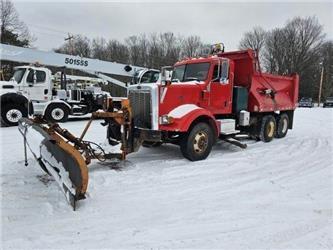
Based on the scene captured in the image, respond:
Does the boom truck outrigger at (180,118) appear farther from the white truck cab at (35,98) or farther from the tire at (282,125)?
the white truck cab at (35,98)

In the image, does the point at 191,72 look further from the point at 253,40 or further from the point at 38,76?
the point at 253,40

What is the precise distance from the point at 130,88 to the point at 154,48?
170 feet

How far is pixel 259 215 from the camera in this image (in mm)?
4129

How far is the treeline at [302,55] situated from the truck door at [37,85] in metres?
49.3

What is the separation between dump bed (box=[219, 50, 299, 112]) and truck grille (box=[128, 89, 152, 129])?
337cm

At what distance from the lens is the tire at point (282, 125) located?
10.5 m

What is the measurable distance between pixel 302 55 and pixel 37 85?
5563 cm

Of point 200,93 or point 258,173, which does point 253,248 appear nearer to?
point 258,173

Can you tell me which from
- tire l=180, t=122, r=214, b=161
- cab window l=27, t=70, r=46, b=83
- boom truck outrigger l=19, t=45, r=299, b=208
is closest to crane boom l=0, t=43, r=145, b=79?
cab window l=27, t=70, r=46, b=83

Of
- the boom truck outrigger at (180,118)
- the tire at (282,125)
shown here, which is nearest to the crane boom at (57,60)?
the boom truck outrigger at (180,118)

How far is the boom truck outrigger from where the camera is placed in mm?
4809

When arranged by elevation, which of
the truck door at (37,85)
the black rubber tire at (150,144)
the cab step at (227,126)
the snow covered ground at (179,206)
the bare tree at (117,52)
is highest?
the bare tree at (117,52)

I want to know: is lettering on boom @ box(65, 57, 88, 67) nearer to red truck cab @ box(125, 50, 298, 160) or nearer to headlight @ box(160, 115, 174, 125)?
red truck cab @ box(125, 50, 298, 160)

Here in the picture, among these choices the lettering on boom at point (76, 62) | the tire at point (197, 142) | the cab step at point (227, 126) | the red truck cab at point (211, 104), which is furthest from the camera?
the lettering on boom at point (76, 62)
